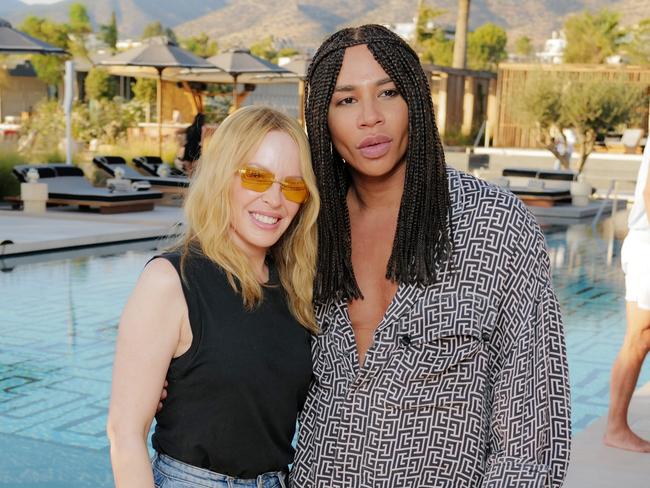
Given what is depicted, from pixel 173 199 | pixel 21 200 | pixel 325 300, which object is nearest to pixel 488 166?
pixel 173 199

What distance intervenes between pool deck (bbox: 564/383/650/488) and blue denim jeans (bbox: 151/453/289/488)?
2.27m

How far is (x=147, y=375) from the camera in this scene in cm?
167

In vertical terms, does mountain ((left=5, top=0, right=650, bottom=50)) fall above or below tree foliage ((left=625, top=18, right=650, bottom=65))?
above

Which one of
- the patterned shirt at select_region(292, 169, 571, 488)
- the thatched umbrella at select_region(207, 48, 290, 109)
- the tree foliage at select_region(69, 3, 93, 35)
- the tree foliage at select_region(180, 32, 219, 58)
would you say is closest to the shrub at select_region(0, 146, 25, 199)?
the thatched umbrella at select_region(207, 48, 290, 109)

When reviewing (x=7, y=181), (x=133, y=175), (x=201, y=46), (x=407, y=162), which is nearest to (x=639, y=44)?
(x=201, y=46)

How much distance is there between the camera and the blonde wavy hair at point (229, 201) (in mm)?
1812

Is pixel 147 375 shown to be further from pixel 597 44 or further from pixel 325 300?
pixel 597 44

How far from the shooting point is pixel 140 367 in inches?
65.6

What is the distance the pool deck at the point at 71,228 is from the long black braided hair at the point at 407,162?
851cm

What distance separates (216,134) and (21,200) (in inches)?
514

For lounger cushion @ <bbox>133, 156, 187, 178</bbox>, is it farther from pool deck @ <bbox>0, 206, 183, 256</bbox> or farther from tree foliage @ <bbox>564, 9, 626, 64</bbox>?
tree foliage @ <bbox>564, 9, 626, 64</bbox>

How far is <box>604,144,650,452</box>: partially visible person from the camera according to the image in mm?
3838

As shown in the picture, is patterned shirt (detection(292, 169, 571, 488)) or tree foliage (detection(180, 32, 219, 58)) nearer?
patterned shirt (detection(292, 169, 571, 488))

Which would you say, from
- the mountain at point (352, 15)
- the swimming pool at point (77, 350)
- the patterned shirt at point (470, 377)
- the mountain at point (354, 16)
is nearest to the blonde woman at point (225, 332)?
the patterned shirt at point (470, 377)
